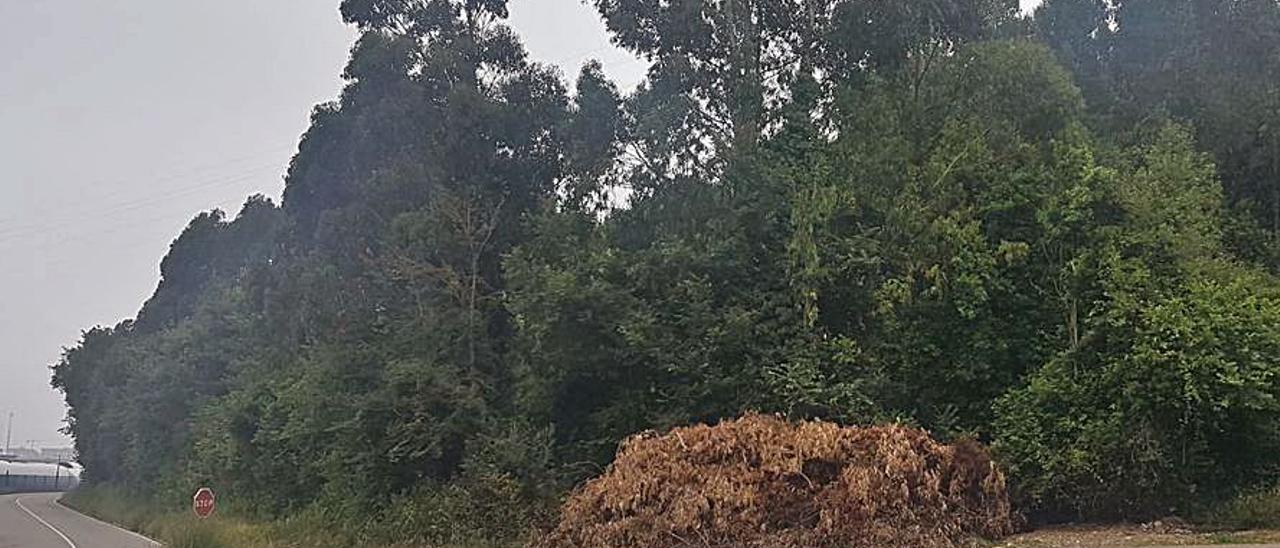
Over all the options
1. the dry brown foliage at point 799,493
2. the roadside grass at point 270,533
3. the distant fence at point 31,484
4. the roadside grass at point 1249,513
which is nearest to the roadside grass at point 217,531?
the roadside grass at point 270,533

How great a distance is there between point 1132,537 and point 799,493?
515cm

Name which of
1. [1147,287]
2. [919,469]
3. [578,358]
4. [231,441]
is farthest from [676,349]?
[231,441]

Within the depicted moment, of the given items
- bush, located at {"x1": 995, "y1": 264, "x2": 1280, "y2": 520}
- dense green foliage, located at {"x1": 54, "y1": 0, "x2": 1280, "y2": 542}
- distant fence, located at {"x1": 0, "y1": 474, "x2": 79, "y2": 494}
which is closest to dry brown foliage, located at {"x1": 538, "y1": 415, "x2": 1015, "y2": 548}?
bush, located at {"x1": 995, "y1": 264, "x2": 1280, "y2": 520}

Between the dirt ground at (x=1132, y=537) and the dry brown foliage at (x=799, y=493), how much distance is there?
76cm

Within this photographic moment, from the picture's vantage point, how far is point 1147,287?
2148 cm

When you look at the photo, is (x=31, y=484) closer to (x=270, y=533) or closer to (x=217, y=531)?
(x=270, y=533)

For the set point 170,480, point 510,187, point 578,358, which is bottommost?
point 170,480

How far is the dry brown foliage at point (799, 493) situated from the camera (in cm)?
1870

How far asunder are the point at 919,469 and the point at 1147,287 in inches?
232

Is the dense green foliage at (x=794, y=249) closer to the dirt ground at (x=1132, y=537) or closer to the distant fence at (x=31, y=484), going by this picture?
the dirt ground at (x=1132, y=537)

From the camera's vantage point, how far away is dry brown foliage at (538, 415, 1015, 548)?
18703mm

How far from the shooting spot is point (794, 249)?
82.2ft

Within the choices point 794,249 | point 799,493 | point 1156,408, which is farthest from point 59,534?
point 1156,408

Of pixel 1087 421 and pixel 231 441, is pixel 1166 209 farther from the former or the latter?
pixel 231 441
